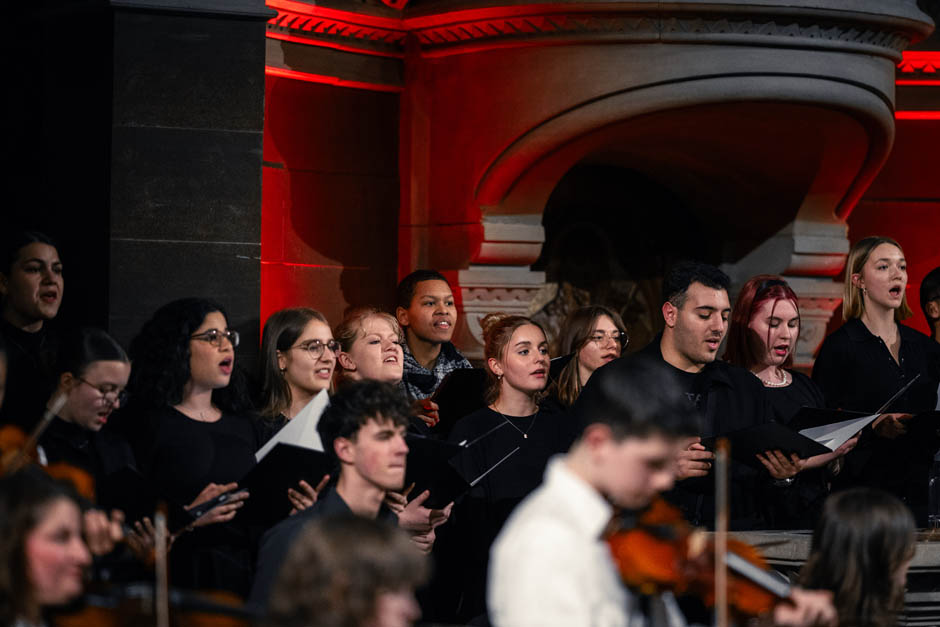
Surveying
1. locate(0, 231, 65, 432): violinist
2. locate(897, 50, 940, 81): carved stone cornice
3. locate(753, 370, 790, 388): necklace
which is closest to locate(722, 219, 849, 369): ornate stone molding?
locate(897, 50, 940, 81): carved stone cornice

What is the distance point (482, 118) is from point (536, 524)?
4.54 meters

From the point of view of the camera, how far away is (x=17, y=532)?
9.59ft

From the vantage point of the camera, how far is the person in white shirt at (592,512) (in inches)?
110

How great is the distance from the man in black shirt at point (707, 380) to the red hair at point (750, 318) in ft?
1.40

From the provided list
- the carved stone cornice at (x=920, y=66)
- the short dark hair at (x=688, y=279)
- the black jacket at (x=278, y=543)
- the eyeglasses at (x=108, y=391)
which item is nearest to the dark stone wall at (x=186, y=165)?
the eyeglasses at (x=108, y=391)

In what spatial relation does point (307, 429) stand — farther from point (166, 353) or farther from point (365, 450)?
point (166, 353)

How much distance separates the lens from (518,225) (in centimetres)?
729

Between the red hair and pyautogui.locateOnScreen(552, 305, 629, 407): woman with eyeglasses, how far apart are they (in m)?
0.57

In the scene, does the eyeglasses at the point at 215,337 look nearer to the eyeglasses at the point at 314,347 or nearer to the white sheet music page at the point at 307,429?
the eyeglasses at the point at 314,347

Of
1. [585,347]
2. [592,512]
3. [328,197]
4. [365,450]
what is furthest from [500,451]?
[592,512]

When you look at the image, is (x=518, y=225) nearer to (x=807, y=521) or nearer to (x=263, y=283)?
(x=263, y=283)

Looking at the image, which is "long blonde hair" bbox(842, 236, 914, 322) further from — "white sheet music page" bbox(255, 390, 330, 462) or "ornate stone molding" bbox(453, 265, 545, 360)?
"white sheet music page" bbox(255, 390, 330, 462)

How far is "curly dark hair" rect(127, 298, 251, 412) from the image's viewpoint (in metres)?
4.90

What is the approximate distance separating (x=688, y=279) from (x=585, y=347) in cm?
Answer: 102
